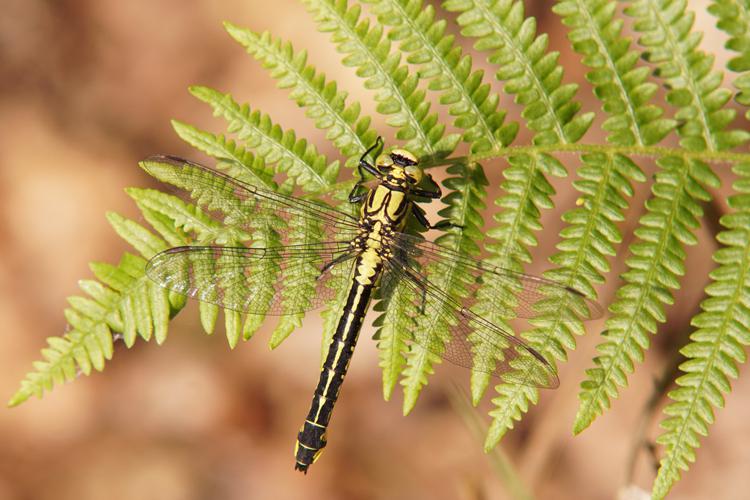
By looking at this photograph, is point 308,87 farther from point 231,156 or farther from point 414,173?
point 414,173

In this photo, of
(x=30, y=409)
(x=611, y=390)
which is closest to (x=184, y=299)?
(x=611, y=390)

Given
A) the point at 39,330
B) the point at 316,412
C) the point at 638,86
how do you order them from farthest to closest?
the point at 39,330 < the point at 316,412 < the point at 638,86

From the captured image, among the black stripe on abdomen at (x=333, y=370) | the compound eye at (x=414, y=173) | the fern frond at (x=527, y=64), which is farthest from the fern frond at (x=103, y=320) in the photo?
the fern frond at (x=527, y=64)

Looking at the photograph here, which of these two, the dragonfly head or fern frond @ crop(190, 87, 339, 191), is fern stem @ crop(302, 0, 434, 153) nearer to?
the dragonfly head

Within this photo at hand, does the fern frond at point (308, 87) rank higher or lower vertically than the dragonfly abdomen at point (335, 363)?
higher

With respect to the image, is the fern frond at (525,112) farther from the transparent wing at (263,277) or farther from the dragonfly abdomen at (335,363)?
the transparent wing at (263,277)

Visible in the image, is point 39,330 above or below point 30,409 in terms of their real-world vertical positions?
above

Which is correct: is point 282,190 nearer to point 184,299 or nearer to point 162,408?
point 184,299

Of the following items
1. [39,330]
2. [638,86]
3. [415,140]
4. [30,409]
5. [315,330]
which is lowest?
[315,330]
